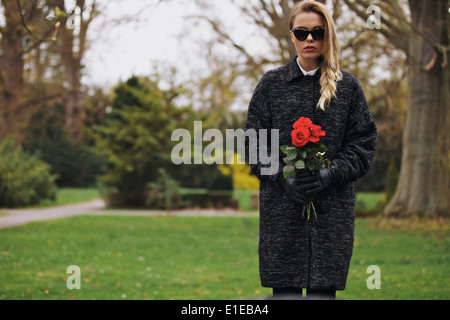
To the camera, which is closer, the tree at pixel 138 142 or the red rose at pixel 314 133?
the red rose at pixel 314 133

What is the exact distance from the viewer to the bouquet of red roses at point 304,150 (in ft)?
8.25

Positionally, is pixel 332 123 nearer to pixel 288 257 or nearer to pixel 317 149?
pixel 317 149

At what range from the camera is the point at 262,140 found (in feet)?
8.89

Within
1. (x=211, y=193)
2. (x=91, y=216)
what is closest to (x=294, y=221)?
(x=91, y=216)

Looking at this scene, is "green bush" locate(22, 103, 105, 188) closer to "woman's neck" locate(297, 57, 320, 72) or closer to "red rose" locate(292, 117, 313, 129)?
"woman's neck" locate(297, 57, 320, 72)

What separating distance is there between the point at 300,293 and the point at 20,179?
16543 mm

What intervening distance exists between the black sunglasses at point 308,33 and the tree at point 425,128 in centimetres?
1037

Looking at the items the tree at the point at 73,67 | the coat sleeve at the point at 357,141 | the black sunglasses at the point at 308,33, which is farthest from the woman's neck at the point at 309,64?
the tree at the point at 73,67

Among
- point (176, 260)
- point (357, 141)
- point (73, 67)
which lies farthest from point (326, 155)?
point (73, 67)

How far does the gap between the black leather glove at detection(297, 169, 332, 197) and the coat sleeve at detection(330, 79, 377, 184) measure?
0.09m

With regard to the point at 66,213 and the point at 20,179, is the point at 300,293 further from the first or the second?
the point at 20,179

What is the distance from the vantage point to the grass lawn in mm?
6262

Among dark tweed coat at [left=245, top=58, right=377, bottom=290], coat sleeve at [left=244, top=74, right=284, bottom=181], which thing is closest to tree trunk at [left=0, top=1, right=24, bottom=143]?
coat sleeve at [left=244, top=74, right=284, bottom=181]

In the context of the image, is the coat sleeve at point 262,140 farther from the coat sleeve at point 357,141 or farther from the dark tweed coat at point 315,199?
the coat sleeve at point 357,141
